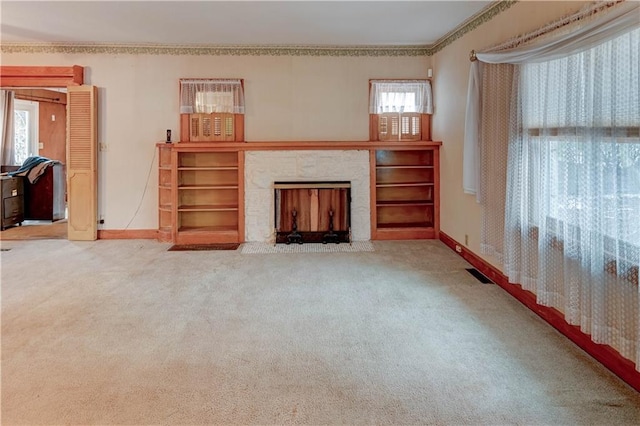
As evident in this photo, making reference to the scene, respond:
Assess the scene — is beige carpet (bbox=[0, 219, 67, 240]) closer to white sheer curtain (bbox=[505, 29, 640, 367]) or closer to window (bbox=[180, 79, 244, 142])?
window (bbox=[180, 79, 244, 142])

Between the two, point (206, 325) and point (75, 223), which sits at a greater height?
point (75, 223)

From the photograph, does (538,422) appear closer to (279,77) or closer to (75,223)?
(279,77)

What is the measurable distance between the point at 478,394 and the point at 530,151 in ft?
5.88

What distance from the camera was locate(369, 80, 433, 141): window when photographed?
5914 millimetres

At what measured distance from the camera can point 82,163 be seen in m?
5.73

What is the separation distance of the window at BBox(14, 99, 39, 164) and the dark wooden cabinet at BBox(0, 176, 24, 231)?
2319 mm

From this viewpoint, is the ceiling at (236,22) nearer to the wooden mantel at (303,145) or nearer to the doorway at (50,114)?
the doorway at (50,114)

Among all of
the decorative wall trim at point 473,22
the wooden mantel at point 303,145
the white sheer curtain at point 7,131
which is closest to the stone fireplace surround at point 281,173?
the wooden mantel at point 303,145

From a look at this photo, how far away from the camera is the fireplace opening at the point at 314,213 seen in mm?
5613

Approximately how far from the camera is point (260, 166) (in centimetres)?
570

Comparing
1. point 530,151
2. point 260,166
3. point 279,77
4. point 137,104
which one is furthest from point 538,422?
point 137,104

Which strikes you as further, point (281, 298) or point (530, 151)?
point (281, 298)

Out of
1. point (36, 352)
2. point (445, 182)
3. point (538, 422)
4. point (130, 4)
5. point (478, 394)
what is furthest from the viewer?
point (445, 182)

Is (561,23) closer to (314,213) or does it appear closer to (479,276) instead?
(479,276)
